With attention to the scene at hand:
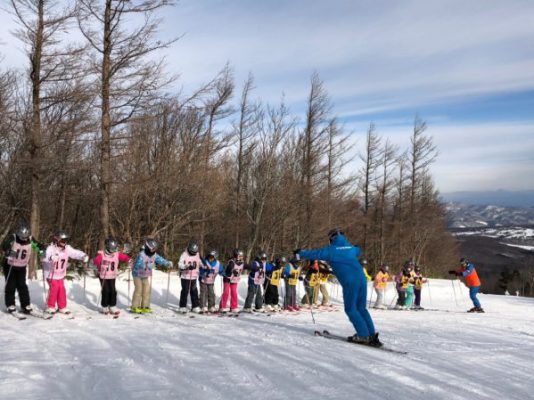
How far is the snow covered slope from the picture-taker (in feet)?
17.4

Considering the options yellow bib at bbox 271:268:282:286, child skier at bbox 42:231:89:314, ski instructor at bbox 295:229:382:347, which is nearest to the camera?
ski instructor at bbox 295:229:382:347

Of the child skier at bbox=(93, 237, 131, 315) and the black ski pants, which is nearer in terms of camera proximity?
the black ski pants

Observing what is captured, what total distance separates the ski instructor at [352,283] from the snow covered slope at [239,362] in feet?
1.42

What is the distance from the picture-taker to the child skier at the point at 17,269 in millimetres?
10156

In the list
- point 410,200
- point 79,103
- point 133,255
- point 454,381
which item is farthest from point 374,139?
point 454,381

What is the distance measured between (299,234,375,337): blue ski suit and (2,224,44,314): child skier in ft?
21.2

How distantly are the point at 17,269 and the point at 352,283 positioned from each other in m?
7.10

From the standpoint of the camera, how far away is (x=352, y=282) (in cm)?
869

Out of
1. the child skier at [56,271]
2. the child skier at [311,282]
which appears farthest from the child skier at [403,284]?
the child skier at [56,271]

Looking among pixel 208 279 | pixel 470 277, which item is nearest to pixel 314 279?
pixel 208 279

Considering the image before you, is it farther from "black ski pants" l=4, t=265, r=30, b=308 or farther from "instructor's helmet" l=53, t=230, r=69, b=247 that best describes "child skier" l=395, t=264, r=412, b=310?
"black ski pants" l=4, t=265, r=30, b=308

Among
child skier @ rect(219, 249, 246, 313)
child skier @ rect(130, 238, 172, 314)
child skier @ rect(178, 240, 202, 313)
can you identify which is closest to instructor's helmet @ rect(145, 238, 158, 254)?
child skier @ rect(130, 238, 172, 314)

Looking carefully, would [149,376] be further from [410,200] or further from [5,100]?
[410,200]

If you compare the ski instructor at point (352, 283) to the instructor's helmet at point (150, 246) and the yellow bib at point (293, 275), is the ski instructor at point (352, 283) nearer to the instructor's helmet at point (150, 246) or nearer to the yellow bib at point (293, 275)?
the instructor's helmet at point (150, 246)
